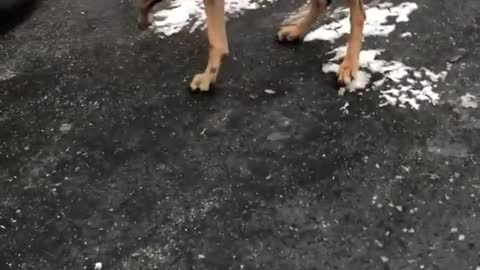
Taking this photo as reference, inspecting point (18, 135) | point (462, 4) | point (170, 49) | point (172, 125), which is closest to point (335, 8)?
point (462, 4)

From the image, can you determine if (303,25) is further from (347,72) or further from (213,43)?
(213,43)

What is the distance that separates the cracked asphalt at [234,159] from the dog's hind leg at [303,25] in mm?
98

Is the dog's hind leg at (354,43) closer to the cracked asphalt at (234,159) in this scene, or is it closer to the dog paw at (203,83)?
the cracked asphalt at (234,159)

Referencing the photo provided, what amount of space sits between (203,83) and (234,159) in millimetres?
679

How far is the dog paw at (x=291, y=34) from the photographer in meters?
4.42

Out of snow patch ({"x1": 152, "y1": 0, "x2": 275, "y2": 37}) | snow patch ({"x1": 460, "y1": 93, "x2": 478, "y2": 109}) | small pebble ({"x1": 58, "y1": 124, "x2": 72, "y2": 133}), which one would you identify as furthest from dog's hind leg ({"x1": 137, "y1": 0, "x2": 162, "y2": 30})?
snow patch ({"x1": 460, "y1": 93, "x2": 478, "y2": 109})

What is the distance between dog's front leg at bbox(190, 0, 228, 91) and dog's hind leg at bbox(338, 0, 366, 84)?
0.74 metres

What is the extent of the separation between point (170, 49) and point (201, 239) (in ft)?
5.93

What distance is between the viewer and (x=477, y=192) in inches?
127

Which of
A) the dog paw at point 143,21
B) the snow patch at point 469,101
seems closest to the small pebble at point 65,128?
the dog paw at point 143,21

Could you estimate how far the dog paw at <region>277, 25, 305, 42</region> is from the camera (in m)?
4.42

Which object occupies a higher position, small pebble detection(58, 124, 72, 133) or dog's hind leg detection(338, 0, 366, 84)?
dog's hind leg detection(338, 0, 366, 84)

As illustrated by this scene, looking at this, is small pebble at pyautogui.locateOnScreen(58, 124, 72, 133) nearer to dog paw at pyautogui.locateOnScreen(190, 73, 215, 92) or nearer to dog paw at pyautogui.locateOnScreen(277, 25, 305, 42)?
dog paw at pyautogui.locateOnScreen(190, 73, 215, 92)

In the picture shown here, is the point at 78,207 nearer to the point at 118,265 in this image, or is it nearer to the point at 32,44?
the point at 118,265
